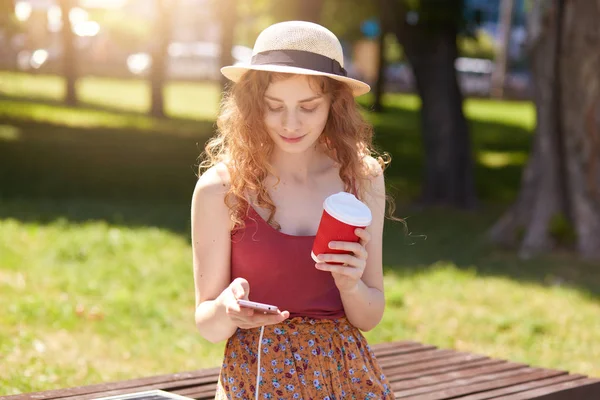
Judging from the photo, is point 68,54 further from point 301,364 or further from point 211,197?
point 301,364

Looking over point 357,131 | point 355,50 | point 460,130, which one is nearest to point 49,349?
point 357,131

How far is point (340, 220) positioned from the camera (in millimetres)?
2686

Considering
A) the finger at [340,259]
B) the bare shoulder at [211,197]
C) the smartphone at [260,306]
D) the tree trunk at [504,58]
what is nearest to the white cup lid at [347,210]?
the finger at [340,259]

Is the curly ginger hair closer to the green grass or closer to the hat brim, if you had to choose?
the hat brim

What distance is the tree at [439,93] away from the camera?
12812 mm

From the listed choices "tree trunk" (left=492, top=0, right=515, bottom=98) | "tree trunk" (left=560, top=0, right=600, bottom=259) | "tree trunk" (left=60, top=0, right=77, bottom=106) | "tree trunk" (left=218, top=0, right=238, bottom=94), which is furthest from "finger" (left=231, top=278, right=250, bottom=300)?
"tree trunk" (left=492, top=0, right=515, bottom=98)

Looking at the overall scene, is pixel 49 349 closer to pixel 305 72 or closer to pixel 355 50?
pixel 305 72

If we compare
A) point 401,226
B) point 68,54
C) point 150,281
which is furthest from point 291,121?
point 68,54

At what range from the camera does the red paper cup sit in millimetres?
2682

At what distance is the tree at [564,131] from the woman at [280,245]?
6520 millimetres

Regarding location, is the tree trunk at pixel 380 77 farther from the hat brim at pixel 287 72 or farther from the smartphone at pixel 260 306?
the smartphone at pixel 260 306

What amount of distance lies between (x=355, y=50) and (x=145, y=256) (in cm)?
3703

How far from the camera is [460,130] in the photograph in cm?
1316

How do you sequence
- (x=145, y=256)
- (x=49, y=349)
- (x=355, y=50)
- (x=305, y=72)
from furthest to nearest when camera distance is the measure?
(x=355, y=50) → (x=145, y=256) → (x=49, y=349) → (x=305, y=72)
